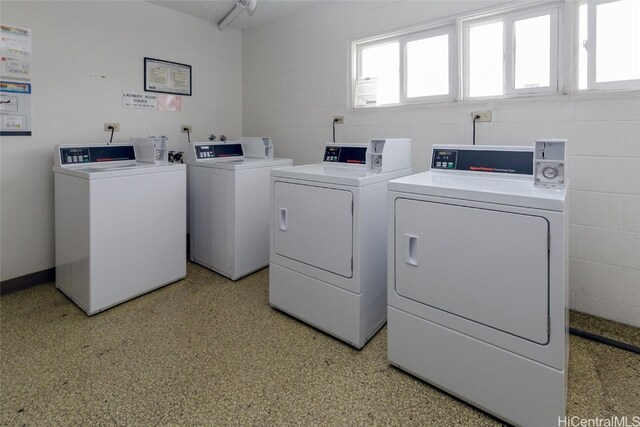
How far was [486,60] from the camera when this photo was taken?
2684 millimetres

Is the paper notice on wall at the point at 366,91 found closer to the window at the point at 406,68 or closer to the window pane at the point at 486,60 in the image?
the window at the point at 406,68

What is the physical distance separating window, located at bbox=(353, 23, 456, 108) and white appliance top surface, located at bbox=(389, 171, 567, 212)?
3.80 feet

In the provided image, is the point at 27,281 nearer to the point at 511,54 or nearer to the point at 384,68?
the point at 384,68

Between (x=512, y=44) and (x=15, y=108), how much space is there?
3.72 m

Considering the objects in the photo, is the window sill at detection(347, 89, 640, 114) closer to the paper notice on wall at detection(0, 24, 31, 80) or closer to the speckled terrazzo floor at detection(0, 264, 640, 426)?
the speckled terrazzo floor at detection(0, 264, 640, 426)

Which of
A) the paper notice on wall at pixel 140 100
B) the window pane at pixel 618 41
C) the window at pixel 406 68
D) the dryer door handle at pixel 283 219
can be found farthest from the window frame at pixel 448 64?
the paper notice on wall at pixel 140 100

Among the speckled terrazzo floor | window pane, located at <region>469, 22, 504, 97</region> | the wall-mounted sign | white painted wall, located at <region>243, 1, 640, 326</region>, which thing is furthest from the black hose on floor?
the wall-mounted sign

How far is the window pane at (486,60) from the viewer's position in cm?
262

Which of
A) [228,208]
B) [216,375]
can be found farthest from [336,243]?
[228,208]

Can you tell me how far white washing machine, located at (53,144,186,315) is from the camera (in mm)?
2506

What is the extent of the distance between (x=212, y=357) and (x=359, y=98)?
8.30 feet

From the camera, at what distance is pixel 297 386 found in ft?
5.97

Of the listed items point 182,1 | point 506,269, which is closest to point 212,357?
point 506,269

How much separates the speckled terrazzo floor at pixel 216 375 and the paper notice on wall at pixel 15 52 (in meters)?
1.76
